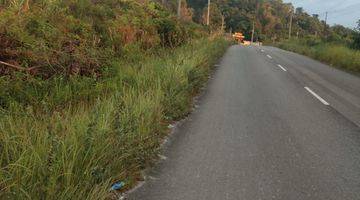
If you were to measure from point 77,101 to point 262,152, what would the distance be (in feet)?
11.3

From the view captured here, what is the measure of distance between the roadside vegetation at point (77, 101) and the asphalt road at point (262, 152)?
427 millimetres

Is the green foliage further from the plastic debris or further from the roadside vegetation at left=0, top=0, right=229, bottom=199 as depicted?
the plastic debris

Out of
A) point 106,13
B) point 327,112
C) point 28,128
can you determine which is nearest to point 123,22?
point 106,13

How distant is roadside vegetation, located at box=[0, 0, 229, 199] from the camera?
4.41 meters

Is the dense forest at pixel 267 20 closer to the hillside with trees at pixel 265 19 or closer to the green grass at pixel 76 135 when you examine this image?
the hillside with trees at pixel 265 19

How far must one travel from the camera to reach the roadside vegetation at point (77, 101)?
441 centimetres

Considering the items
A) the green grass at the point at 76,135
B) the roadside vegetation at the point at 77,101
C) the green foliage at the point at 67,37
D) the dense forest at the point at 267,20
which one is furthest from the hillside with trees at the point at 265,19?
the green grass at the point at 76,135

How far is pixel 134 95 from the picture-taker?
7.90 metres

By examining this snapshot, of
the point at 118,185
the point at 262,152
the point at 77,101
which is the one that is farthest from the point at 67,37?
the point at 118,185

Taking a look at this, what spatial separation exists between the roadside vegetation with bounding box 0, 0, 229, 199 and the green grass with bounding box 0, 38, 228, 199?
0.04 feet

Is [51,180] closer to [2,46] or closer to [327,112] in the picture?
[2,46]

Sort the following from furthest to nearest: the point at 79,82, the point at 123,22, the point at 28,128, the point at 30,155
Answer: the point at 123,22
the point at 79,82
the point at 28,128
the point at 30,155

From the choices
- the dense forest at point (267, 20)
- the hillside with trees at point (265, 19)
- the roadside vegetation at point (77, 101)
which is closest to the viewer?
the roadside vegetation at point (77, 101)

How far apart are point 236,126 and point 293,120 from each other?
4.94 ft
